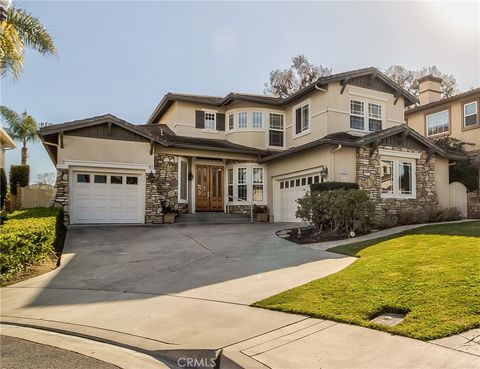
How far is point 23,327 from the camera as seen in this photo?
585cm

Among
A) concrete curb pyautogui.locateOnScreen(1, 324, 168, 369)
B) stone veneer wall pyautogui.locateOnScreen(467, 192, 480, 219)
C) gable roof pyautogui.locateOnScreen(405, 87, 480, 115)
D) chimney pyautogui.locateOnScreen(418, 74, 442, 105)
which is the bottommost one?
concrete curb pyautogui.locateOnScreen(1, 324, 168, 369)

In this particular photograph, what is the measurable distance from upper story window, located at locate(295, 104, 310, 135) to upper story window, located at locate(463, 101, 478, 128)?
860 cm

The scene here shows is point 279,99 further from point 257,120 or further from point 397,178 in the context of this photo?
point 397,178

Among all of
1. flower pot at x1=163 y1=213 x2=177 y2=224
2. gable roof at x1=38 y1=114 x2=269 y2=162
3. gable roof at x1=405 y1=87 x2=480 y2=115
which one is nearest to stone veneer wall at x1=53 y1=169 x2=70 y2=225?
gable roof at x1=38 y1=114 x2=269 y2=162

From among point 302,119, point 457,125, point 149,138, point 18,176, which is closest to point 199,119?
point 149,138

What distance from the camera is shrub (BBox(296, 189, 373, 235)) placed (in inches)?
520

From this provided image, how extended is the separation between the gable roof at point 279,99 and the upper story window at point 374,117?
1341 millimetres

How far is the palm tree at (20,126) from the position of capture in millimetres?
30516

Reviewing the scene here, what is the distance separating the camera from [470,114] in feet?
68.0

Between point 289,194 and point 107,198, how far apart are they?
27.4 feet

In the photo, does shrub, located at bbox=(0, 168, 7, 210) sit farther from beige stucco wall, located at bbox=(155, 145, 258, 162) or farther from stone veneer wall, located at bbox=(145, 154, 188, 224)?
beige stucco wall, located at bbox=(155, 145, 258, 162)

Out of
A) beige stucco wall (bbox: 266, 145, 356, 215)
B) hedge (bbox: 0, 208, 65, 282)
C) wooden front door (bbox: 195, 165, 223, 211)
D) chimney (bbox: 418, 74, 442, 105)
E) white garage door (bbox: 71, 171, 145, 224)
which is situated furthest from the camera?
chimney (bbox: 418, 74, 442, 105)

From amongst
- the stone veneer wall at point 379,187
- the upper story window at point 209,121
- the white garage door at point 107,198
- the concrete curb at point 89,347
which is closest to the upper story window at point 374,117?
the stone veneer wall at point 379,187

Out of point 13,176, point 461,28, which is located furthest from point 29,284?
point 13,176
